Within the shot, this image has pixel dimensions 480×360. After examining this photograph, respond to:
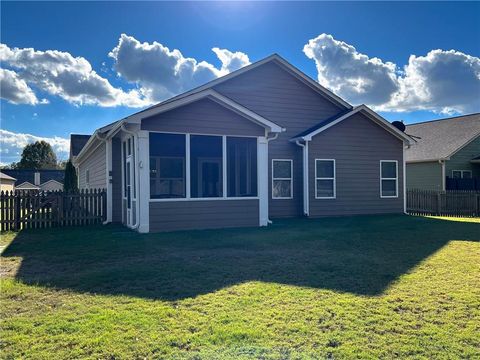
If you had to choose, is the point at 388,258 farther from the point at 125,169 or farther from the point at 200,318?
the point at 125,169

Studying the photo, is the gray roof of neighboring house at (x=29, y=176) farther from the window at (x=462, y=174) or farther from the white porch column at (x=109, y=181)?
the window at (x=462, y=174)

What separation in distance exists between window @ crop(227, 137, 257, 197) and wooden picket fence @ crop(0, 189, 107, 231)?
4.59 meters

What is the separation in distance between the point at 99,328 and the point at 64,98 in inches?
1116

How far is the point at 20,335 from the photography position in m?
3.44

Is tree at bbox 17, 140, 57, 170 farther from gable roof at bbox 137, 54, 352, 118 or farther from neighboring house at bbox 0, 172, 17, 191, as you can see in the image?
gable roof at bbox 137, 54, 352, 118

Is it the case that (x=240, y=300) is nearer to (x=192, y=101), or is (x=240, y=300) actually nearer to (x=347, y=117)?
(x=192, y=101)

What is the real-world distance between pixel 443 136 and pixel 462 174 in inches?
131

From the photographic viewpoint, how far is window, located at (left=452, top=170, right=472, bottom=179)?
23.5 metres

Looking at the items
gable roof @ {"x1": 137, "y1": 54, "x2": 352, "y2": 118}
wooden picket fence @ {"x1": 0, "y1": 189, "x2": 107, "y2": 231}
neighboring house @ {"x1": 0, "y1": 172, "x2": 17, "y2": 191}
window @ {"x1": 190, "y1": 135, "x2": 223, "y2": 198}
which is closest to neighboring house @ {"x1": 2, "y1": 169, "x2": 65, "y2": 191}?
neighboring house @ {"x1": 0, "y1": 172, "x2": 17, "y2": 191}

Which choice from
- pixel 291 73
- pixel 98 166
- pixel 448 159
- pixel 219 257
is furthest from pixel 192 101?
pixel 448 159

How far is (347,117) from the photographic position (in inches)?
566

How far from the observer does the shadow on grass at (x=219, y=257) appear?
520cm

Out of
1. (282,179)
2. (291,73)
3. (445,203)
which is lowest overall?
(445,203)

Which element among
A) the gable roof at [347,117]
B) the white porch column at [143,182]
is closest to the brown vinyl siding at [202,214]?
the white porch column at [143,182]
